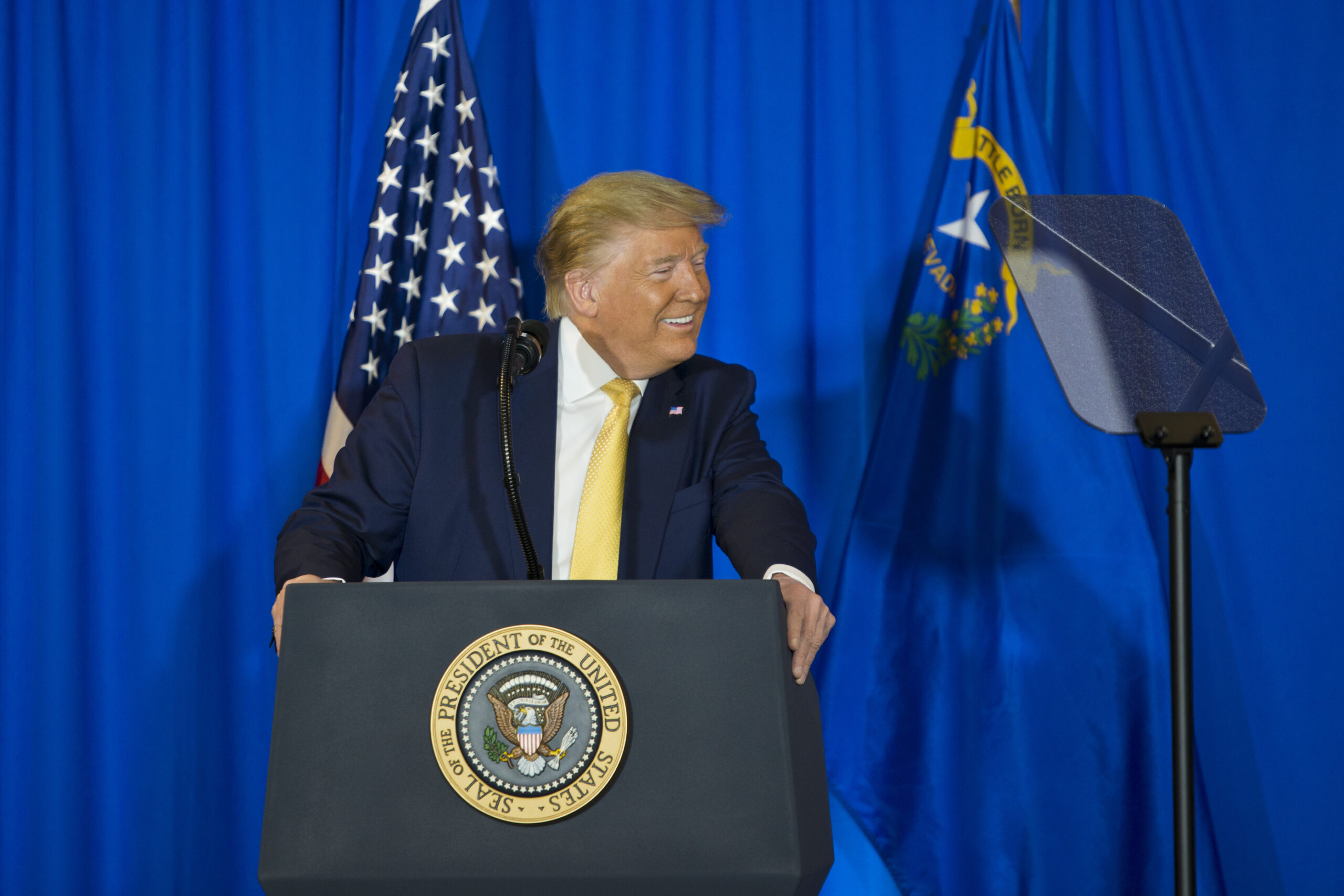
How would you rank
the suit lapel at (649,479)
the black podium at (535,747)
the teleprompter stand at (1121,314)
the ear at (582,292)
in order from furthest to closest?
the ear at (582,292)
the suit lapel at (649,479)
the teleprompter stand at (1121,314)
the black podium at (535,747)

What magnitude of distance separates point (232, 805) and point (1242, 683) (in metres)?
2.84

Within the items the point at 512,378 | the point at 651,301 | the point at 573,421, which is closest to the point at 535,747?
the point at 512,378

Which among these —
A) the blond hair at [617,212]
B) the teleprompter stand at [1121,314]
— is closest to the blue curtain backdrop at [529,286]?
the blond hair at [617,212]

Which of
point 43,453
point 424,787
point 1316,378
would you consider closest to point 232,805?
point 43,453

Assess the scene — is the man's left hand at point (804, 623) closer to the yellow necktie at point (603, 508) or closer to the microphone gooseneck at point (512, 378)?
the microphone gooseneck at point (512, 378)

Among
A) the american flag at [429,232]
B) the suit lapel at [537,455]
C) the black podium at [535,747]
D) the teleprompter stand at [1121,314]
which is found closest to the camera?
the black podium at [535,747]

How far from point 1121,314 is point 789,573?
2.03ft

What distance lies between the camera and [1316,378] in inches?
119

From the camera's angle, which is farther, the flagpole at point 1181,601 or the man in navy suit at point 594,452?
the man in navy suit at point 594,452

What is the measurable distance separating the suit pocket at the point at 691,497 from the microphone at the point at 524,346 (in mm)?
540

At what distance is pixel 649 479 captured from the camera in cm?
187

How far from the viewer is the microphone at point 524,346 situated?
1.38m

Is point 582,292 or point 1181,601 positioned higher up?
point 582,292

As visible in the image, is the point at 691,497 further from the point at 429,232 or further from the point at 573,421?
the point at 429,232
